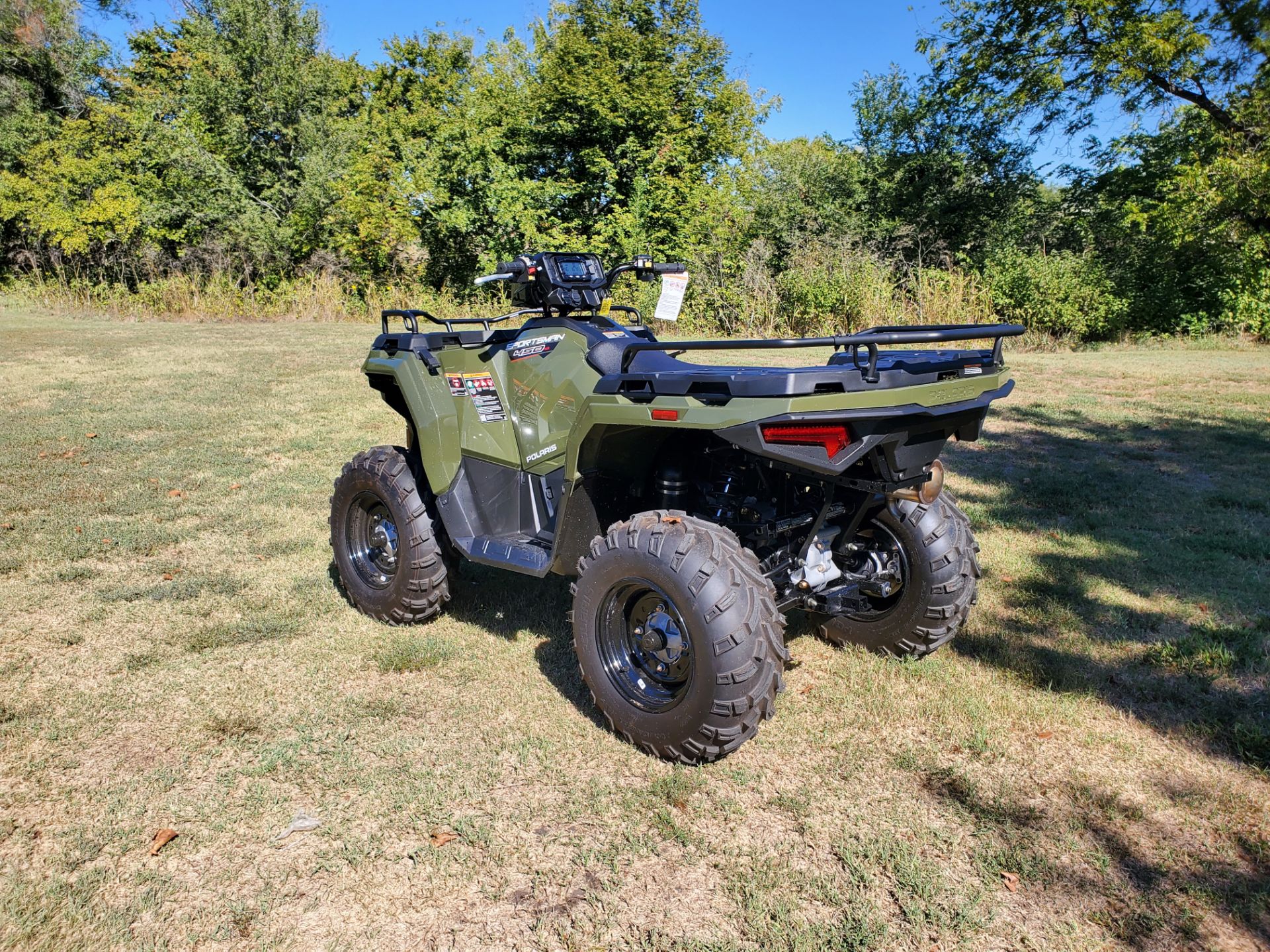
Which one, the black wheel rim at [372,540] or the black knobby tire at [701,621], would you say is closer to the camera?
the black knobby tire at [701,621]

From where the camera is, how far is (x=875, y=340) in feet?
7.73

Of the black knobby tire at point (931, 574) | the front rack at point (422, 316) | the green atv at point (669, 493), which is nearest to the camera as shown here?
the green atv at point (669, 493)

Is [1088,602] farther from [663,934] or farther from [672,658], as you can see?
[663,934]

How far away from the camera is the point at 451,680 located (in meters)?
3.61

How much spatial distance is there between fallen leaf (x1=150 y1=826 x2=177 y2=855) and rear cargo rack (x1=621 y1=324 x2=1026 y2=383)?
224cm

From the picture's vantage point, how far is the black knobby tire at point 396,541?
392 centimetres

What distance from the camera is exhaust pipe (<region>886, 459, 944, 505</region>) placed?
304 centimetres

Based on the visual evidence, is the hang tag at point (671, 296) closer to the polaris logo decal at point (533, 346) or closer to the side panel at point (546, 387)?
the side panel at point (546, 387)

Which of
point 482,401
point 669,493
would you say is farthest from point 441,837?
point 482,401

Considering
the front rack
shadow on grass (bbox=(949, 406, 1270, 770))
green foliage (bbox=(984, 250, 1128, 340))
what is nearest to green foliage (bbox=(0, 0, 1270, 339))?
green foliage (bbox=(984, 250, 1128, 340))

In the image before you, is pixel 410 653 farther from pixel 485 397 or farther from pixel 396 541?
pixel 485 397

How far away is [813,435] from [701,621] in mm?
689

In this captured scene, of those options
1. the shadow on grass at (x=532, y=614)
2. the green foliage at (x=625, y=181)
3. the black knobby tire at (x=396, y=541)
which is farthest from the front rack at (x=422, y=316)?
the green foliage at (x=625, y=181)

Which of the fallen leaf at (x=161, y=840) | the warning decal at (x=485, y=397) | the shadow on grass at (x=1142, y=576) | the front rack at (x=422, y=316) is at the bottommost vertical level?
the fallen leaf at (x=161, y=840)
